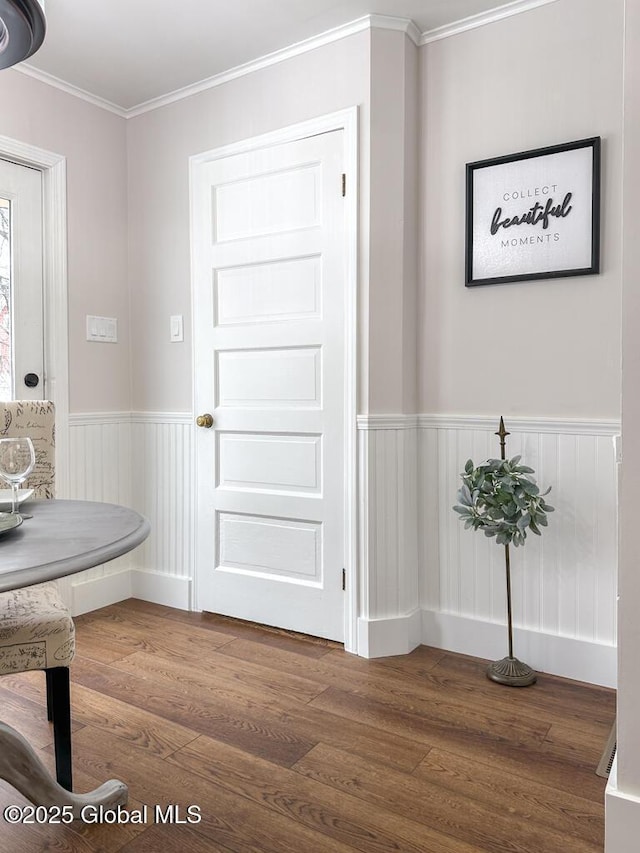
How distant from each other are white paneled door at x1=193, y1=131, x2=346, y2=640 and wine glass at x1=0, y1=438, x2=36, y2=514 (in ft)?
4.44

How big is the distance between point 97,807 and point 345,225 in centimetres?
208

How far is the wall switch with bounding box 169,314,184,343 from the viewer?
9.82ft

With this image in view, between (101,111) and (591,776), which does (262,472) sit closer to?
(591,776)

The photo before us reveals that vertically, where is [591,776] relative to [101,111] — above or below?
below

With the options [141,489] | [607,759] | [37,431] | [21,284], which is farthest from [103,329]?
[607,759]

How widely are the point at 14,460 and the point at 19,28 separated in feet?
3.10

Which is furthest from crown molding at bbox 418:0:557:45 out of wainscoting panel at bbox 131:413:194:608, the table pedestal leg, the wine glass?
the table pedestal leg

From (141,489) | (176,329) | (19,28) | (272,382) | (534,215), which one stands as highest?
(19,28)

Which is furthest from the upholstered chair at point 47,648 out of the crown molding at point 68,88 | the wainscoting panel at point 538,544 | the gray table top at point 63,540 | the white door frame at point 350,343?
the crown molding at point 68,88

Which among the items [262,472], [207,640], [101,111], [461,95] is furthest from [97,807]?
[101,111]

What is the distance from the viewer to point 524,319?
2.30 metres

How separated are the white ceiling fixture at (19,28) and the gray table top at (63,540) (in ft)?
3.43

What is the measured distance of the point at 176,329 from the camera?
9.87 feet

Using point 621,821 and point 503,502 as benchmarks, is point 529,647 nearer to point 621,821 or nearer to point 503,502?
point 503,502
